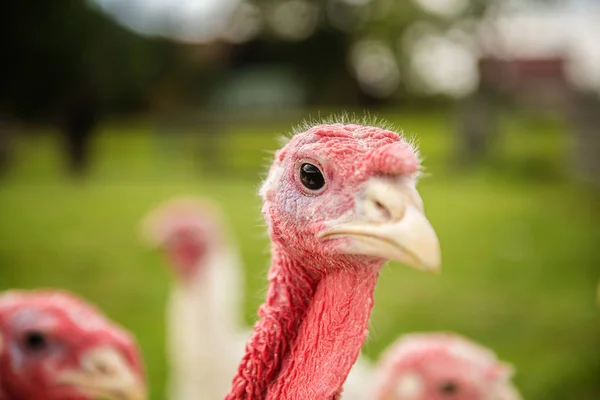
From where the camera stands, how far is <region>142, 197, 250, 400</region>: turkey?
3.48m

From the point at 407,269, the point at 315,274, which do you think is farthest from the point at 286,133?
the point at 407,269

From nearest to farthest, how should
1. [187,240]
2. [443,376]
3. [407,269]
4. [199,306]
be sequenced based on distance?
[443,376] < [199,306] < [187,240] < [407,269]

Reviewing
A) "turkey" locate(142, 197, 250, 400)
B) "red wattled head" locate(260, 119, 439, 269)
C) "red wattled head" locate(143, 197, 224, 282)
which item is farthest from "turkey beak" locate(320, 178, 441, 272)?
"red wattled head" locate(143, 197, 224, 282)

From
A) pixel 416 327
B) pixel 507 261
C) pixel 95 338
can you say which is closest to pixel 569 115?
pixel 507 261

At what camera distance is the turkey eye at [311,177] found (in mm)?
1292

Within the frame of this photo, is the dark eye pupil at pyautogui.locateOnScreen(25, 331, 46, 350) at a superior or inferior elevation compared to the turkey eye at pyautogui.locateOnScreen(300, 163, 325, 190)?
inferior

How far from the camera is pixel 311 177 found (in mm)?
1303

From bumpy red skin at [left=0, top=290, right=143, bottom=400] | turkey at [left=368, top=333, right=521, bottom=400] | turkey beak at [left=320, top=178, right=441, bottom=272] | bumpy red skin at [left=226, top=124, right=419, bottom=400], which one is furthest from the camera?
turkey at [left=368, top=333, right=521, bottom=400]

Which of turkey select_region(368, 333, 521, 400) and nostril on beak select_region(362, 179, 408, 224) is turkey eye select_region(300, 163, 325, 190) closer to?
nostril on beak select_region(362, 179, 408, 224)

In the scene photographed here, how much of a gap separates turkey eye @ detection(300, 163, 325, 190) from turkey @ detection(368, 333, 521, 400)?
4.04 ft

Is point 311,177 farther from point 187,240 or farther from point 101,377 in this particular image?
point 187,240

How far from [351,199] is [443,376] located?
129 cm

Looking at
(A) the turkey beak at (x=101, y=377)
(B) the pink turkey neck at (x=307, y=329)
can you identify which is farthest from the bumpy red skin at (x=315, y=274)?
(A) the turkey beak at (x=101, y=377)

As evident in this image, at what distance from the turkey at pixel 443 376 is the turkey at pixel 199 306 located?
4.81ft
